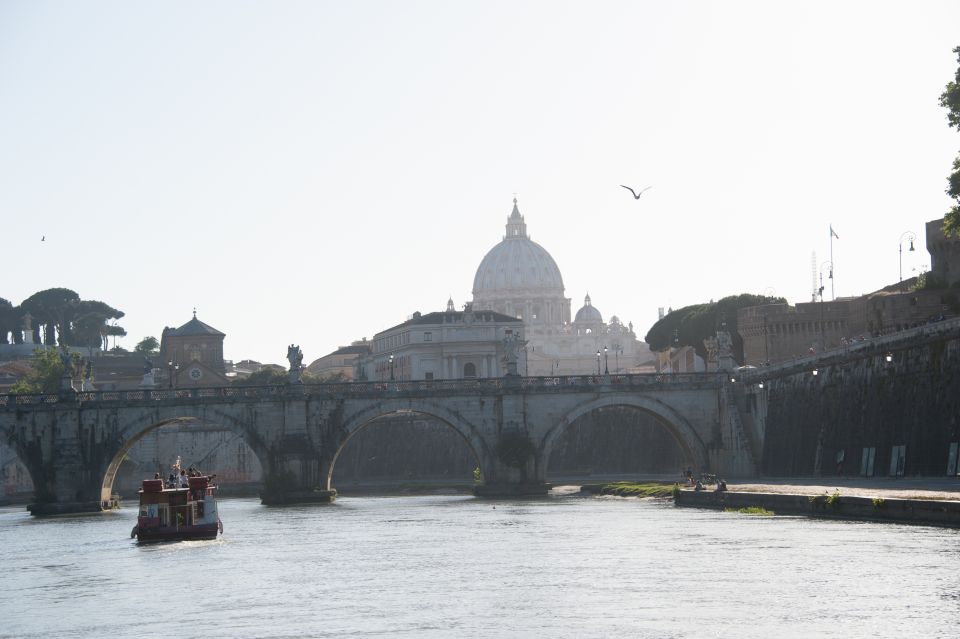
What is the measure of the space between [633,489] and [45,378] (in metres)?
66.8

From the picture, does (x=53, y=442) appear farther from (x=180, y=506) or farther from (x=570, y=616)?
(x=570, y=616)

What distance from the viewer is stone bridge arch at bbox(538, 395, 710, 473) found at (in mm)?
98188

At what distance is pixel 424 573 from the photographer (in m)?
50.5

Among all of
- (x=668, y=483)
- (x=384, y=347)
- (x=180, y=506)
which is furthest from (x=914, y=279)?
(x=384, y=347)

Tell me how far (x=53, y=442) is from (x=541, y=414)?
2775cm

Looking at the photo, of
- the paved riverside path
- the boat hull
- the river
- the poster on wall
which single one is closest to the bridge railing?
the paved riverside path

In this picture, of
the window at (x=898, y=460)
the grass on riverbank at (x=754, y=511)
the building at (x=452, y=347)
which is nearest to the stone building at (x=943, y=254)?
the window at (x=898, y=460)

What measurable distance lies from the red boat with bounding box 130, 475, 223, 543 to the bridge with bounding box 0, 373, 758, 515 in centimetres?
2784

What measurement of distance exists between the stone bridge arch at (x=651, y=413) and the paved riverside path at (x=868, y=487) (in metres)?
14.9

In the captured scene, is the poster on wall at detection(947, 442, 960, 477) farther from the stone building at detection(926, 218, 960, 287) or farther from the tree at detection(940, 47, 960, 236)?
the stone building at detection(926, 218, 960, 287)

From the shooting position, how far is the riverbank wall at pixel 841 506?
168ft

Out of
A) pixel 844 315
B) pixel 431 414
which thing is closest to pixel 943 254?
pixel 844 315

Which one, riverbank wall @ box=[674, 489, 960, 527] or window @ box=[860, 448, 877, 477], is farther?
window @ box=[860, 448, 877, 477]

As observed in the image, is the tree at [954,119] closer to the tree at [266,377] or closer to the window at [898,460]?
the window at [898,460]
